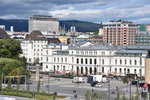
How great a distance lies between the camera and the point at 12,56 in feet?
407

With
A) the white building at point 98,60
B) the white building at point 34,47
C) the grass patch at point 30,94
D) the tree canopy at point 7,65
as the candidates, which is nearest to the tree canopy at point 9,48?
the tree canopy at point 7,65

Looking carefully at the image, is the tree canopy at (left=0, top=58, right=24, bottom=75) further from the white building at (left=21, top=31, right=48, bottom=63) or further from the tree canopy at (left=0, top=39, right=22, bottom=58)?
the white building at (left=21, top=31, right=48, bottom=63)

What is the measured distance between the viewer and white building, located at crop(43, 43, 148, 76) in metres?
125

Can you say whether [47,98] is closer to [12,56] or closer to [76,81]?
[76,81]

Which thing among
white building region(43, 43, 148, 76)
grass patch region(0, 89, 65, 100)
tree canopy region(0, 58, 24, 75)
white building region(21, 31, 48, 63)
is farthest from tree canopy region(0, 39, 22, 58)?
white building region(21, 31, 48, 63)

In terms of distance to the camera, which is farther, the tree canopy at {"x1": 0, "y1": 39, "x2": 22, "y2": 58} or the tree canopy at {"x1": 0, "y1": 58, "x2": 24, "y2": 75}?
the tree canopy at {"x1": 0, "y1": 39, "x2": 22, "y2": 58}

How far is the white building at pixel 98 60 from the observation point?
411 feet

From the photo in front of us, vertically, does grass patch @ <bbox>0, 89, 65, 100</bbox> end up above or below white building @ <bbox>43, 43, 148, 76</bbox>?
below

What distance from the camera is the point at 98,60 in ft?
433

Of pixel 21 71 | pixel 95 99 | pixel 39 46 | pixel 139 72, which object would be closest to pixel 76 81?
pixel 21 71

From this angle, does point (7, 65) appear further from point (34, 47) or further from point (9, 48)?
point (34, 47)

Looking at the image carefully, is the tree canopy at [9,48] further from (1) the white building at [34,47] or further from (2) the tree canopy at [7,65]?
(1) the white building at [34,47]

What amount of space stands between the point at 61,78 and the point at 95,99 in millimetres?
58846

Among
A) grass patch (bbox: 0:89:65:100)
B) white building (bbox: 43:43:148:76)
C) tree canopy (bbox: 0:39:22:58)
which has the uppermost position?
tree canopy (bbox: 0:39:22:58)
